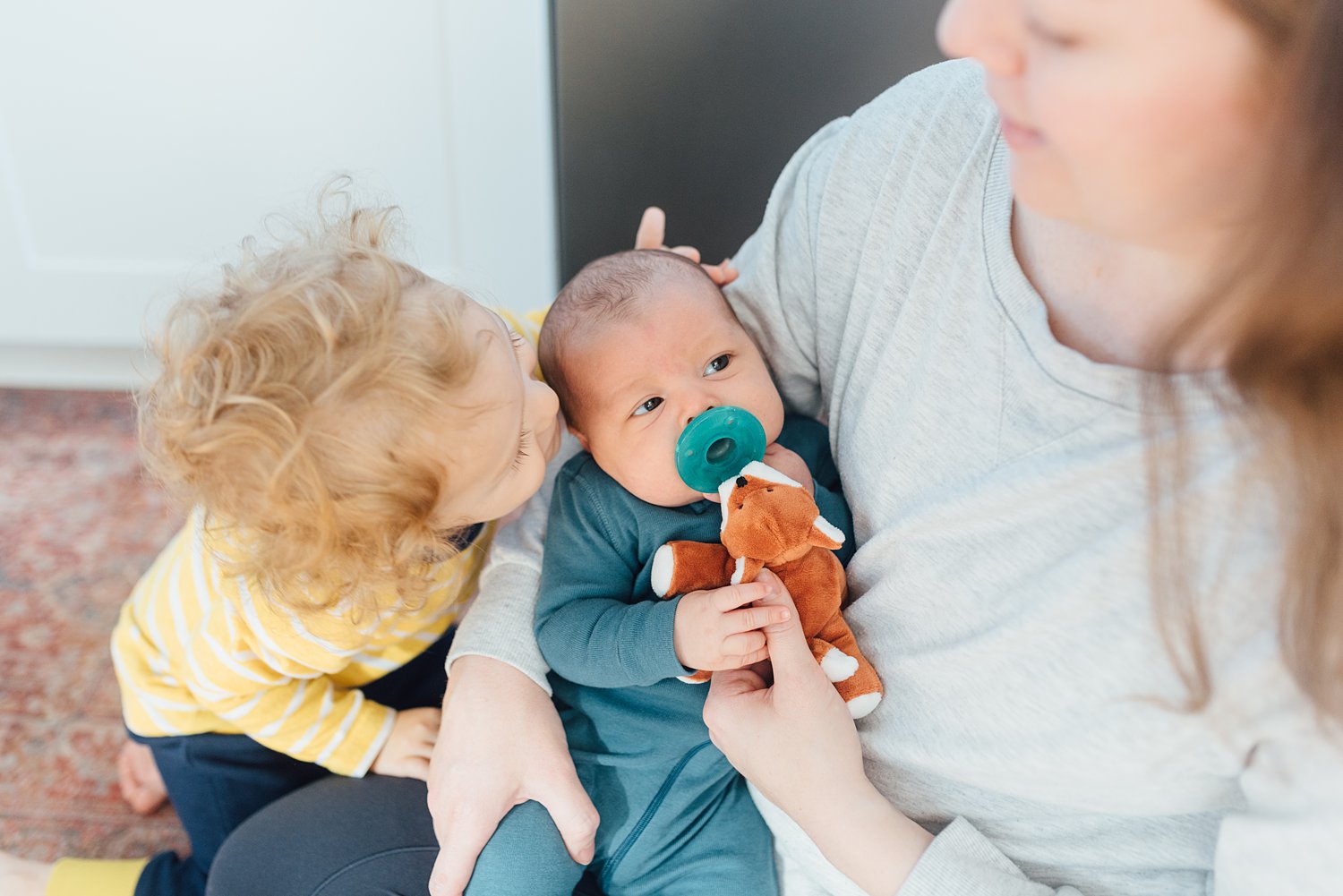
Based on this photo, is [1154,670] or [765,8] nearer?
[1154,670]

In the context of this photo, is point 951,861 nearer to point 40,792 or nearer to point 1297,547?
point 1297,547

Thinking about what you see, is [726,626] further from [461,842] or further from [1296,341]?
[1296,341]

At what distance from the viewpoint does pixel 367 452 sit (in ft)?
2.50

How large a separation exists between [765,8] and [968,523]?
0.82 metres

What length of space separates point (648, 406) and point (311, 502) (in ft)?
0.96

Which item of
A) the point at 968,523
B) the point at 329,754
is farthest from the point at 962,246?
the point at 329,754

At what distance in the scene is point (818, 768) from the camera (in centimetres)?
73

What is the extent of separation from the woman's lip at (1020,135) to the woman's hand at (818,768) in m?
0.36

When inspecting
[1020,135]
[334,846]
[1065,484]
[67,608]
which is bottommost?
[67,608]

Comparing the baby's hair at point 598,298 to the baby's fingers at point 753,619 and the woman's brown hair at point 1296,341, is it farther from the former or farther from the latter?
the woman's brown hair at point 1296,341

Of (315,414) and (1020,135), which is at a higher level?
(1020,135)

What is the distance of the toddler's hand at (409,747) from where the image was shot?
0.97 meters

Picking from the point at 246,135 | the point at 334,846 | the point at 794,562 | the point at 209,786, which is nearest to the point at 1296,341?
the point at 794,562

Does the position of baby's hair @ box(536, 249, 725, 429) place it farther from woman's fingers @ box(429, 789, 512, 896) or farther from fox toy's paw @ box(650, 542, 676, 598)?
woman's fingers @ box(429, 789, 512, 896)
